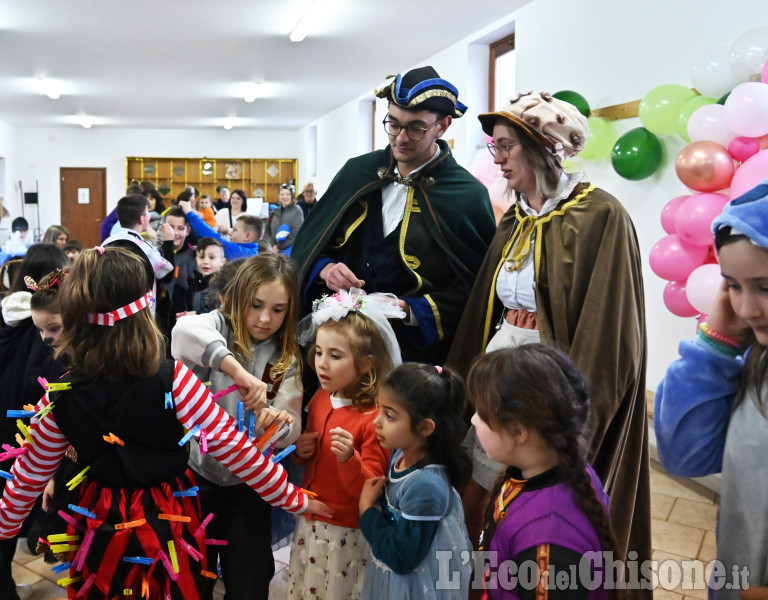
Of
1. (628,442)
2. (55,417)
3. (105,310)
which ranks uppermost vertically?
(105,310)

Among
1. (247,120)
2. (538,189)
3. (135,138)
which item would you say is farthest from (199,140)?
(538,189)

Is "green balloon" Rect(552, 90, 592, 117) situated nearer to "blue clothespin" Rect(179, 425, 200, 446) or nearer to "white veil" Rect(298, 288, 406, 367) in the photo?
"white veil" Rect(298, 288, 406, 367)

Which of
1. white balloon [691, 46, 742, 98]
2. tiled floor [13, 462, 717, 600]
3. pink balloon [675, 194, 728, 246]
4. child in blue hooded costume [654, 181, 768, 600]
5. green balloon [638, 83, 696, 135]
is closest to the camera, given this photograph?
child in blue hooded costume [654, 181, 768, 600]

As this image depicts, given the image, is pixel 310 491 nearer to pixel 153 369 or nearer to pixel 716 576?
pixel 153 369

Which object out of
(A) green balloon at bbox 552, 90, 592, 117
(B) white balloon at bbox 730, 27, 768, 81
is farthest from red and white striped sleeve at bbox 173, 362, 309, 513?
(A) green balloon at bbox 552, 90, 592, 117

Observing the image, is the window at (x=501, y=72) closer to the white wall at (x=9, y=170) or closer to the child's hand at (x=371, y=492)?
the child's hand at (x=371, y=492)

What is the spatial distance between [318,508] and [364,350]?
1.45 feet

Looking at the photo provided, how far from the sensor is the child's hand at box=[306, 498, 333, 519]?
6.23 ft

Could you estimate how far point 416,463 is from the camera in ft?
5.73

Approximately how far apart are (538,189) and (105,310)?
119 cm

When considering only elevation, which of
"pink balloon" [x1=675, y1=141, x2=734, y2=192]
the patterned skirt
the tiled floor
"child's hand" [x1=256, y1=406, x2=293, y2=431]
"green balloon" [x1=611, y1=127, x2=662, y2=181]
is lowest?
the tiled floor

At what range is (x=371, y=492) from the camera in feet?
5.85

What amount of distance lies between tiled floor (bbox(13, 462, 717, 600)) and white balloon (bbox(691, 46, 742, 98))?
2.18m

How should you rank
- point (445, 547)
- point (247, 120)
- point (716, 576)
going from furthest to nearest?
point (247, 120)
point (445, 547)
point (716, 576)
